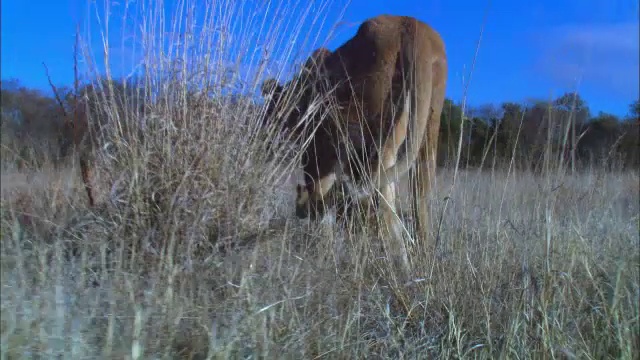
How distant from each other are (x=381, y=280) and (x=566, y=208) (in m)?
1.54

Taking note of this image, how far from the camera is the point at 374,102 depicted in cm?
458

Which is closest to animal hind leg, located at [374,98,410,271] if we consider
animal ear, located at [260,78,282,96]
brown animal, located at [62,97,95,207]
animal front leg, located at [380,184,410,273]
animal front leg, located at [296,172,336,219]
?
animal front leg, located at [380,184,410,273]

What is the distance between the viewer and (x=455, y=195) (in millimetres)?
3949

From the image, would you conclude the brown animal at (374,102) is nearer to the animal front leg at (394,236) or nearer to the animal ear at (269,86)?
the animal ear at (269,86)

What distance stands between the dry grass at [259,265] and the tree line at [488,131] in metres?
0.17

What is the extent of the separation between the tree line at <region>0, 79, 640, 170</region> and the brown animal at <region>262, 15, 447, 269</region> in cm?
34

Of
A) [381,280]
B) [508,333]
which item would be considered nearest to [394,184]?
[381,280]

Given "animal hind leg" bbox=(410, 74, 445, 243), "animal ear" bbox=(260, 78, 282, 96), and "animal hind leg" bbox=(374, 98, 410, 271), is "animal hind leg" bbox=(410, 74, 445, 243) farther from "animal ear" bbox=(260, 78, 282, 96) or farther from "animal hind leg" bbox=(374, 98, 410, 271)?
"animal ear" bbox=(260, 78, 282, 96)

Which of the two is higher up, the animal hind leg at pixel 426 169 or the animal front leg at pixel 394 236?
the animal hind leg at pixel 426 169

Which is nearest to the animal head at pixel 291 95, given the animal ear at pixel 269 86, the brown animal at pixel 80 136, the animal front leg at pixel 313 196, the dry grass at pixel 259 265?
the animal ear at pixel 269 86

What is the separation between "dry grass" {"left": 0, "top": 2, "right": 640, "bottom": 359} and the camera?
101 inches

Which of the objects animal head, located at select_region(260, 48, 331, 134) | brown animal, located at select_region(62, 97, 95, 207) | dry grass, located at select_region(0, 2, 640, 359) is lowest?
dry grass, located at select_region(0, 2, 640, 359)

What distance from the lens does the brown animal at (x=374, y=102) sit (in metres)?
4.22

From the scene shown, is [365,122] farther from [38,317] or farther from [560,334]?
[38,317]
